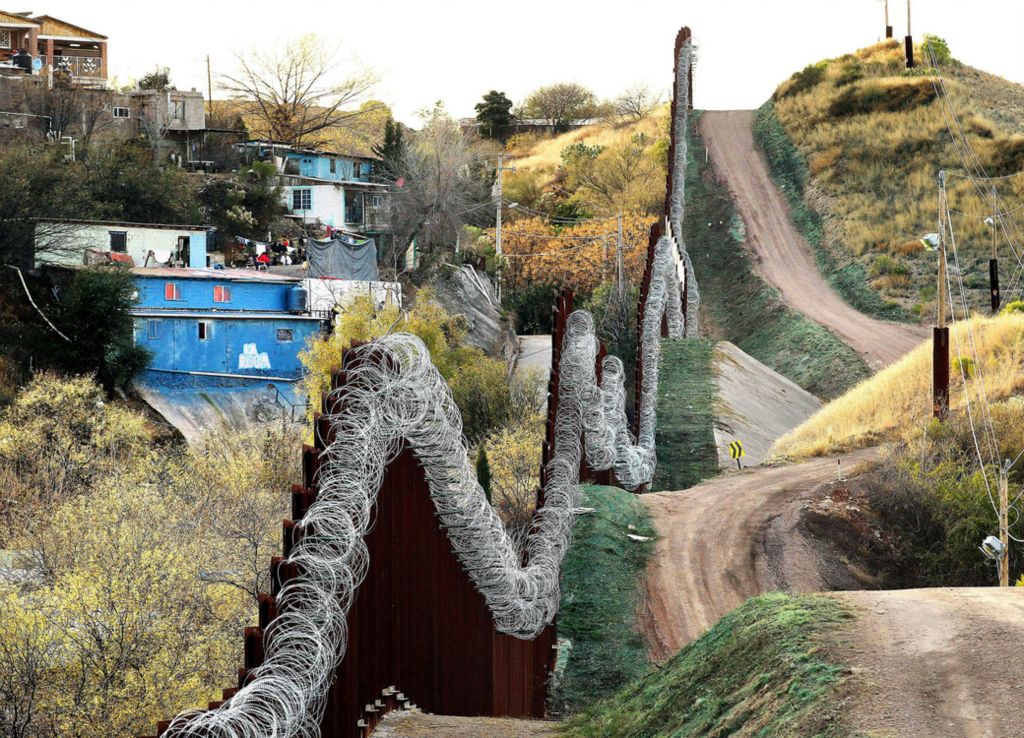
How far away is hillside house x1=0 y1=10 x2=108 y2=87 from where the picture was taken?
3642 inches

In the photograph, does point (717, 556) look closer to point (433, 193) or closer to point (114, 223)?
point (114, 223)

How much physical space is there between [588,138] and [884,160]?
36.4 meters

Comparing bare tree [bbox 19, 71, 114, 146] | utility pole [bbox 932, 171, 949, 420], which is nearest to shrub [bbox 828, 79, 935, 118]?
bare tree [bbox 19, 71, 114, 146]

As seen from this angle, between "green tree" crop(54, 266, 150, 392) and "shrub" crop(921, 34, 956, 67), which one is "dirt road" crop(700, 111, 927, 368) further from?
"green tree" crop(54, 266, 150, 392)

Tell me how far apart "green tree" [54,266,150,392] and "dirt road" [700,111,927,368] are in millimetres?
26128

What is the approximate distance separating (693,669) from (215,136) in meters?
73.2

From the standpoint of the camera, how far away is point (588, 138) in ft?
358

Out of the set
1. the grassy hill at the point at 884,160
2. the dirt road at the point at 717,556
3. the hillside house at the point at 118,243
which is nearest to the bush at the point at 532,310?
the grassy hill at the point at 884,160

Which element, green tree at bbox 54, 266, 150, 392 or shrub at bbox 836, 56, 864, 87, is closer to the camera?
green tree at bbox 54, 266, 150, 392

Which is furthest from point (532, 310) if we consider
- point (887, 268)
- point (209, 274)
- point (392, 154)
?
point (392, 154)

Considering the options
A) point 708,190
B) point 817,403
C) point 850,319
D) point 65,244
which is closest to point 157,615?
point 817,403

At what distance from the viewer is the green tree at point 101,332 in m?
50.3

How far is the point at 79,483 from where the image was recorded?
37688mm

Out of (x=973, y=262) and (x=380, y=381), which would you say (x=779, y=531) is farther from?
(x=973, y=262)
